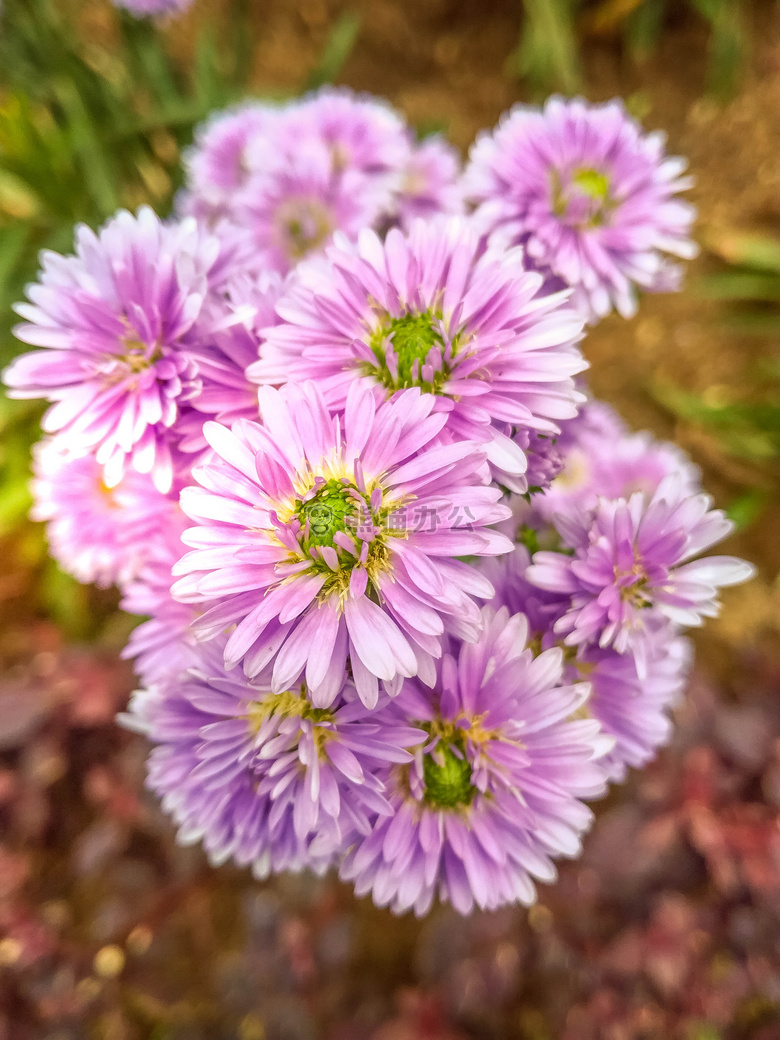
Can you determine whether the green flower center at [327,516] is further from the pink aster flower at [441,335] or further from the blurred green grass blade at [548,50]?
the blurred green grass blade at [548,50]

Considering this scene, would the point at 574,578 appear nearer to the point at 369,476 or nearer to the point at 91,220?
the point at 369,476

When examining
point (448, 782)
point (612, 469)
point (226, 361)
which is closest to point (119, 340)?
point (226, 361)

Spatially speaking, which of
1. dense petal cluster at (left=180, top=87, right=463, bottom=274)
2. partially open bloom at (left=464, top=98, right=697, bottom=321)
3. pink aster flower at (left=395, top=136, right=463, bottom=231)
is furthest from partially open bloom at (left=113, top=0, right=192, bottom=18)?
partially open bloom at (left=464, top=98, right=697, bottom=321)

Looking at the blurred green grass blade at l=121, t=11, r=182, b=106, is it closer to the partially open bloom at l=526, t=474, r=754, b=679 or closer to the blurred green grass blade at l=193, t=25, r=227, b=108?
the blurred green grass blade at l=193, t=25, r=227, b=108

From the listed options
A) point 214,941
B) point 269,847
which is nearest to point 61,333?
point 269,847

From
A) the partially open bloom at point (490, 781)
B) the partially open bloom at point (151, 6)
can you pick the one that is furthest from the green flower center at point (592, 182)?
the partially open bloom at point (151, 6)

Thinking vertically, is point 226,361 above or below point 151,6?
below

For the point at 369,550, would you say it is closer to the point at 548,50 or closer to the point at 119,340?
the point at 119,340
